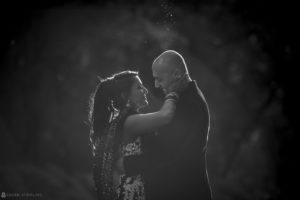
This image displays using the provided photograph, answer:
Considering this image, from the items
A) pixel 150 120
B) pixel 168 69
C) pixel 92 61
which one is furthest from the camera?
pixel 92 61

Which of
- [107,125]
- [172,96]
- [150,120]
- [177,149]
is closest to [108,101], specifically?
[107,125]

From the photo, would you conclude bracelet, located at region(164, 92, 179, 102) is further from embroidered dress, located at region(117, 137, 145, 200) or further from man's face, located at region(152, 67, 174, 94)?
embroidered dress, located at region(117, 137, 145, 200)

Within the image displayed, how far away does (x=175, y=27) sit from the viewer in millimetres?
15680

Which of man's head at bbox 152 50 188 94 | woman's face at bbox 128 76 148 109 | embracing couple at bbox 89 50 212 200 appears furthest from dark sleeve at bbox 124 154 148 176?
man's head at bbox 152 50 188 94

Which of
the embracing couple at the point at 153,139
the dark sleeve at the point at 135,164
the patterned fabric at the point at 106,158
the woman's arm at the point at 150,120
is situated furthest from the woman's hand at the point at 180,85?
the dark sleeve at the point at 135,164

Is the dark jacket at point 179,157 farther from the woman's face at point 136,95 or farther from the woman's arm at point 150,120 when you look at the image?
the woman's face at point 136,95

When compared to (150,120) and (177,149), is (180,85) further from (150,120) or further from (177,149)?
(177,149)

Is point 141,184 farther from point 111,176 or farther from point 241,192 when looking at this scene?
point 241,192

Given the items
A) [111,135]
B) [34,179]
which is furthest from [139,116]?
[34,179]

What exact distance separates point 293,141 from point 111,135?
1111 centimetres

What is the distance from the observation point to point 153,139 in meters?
4.45

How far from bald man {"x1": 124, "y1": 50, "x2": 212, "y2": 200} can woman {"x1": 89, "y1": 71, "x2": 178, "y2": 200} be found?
0.13 metres

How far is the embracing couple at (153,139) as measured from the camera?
14.3 feet

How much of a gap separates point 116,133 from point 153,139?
396 millimetres
